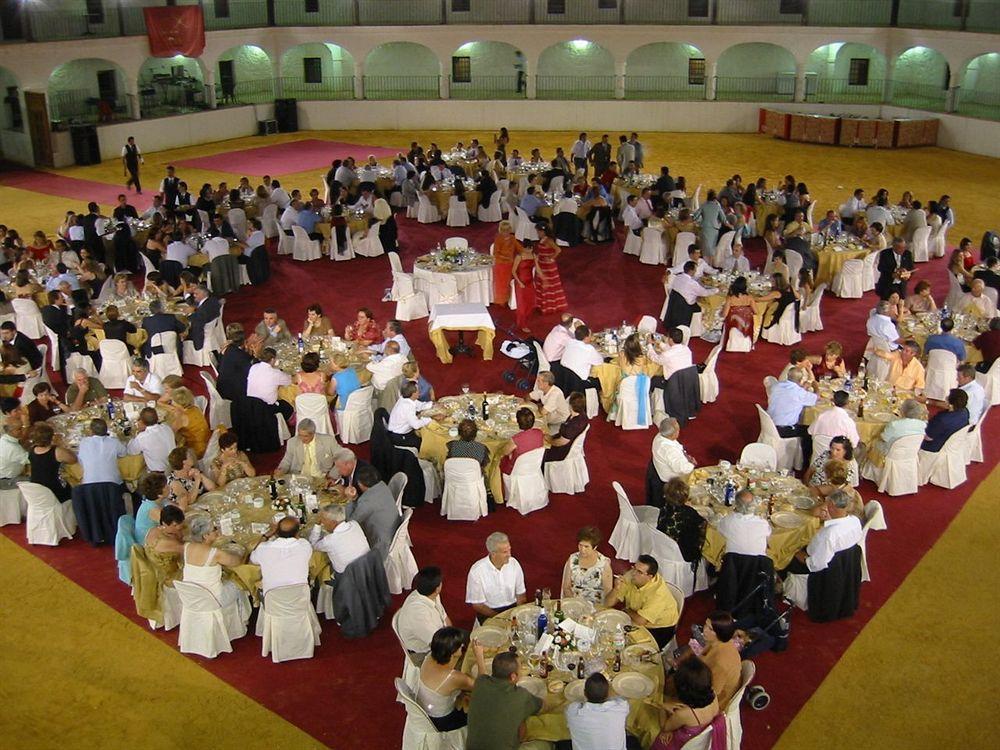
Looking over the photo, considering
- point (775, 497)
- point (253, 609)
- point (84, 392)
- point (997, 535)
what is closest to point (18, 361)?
point (84, 392)

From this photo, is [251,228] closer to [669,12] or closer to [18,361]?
[18,361]

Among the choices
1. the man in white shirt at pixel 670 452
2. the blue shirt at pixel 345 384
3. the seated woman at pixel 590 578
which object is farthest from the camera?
the blue shirt at pixel 345 384

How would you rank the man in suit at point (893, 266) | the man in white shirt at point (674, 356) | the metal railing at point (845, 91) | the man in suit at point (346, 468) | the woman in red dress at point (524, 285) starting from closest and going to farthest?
the man in suit at point (346, 468) → the man in white shirt at point (674, 356) → the woman in red dress at point (524, 285) → the man in suit at point (893, 266) → the metal railing at point (845, 91)

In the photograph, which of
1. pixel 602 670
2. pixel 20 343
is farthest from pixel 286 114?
pixel 602 670

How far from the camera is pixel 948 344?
39.3ft

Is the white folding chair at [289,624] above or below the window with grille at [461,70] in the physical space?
below

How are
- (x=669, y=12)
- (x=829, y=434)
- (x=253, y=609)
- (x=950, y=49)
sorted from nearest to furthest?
(x=253, y=609)
(x=829, y=434)
(x=950, y=49)
(x=669, y=12)

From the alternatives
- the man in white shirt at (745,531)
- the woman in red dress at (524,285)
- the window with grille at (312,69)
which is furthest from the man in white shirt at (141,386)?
the window with grille at (312,69)

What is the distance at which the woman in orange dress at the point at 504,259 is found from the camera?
1519cm

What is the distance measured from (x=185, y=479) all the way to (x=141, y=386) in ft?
7.97

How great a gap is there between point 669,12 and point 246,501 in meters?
26.8

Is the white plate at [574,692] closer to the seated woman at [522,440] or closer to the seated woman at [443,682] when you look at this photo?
the seated woman at [443,682]

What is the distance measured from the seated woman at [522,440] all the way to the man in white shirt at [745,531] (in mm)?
2139

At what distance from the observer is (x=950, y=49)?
90.8 feet
